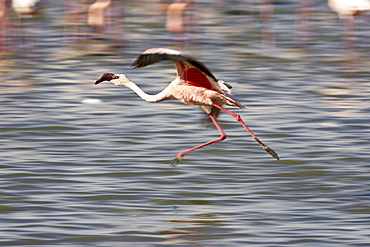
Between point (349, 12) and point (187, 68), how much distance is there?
6.61 m

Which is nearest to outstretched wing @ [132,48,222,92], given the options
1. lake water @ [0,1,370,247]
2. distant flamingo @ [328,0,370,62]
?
lake water @ [0,1,370,247]

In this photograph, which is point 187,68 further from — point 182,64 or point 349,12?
point 349,12

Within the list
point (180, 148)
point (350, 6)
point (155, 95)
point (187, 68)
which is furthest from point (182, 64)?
point (350, 6)

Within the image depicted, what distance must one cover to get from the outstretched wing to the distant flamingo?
582cm

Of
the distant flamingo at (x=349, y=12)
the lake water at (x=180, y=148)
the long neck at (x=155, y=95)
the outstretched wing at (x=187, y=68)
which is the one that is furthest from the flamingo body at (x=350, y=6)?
the long neck at (x=155, y=95)

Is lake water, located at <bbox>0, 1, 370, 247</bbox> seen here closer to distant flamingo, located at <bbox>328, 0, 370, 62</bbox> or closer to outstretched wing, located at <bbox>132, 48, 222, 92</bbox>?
distant flamingo, located at <bbox>328, 0, 370, 62</bbox>

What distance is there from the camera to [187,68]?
775 cm

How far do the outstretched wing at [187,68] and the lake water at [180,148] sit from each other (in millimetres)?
794

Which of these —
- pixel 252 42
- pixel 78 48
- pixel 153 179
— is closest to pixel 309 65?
pixel 252 42

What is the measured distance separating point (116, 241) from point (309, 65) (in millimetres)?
6870

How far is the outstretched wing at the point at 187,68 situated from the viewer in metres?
6.89

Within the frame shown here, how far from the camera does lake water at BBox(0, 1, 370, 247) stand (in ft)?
21.7

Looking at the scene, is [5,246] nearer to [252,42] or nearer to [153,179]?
[153,179]

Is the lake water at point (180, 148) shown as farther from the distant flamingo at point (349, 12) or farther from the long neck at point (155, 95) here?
the long neck at point (155, 95)
